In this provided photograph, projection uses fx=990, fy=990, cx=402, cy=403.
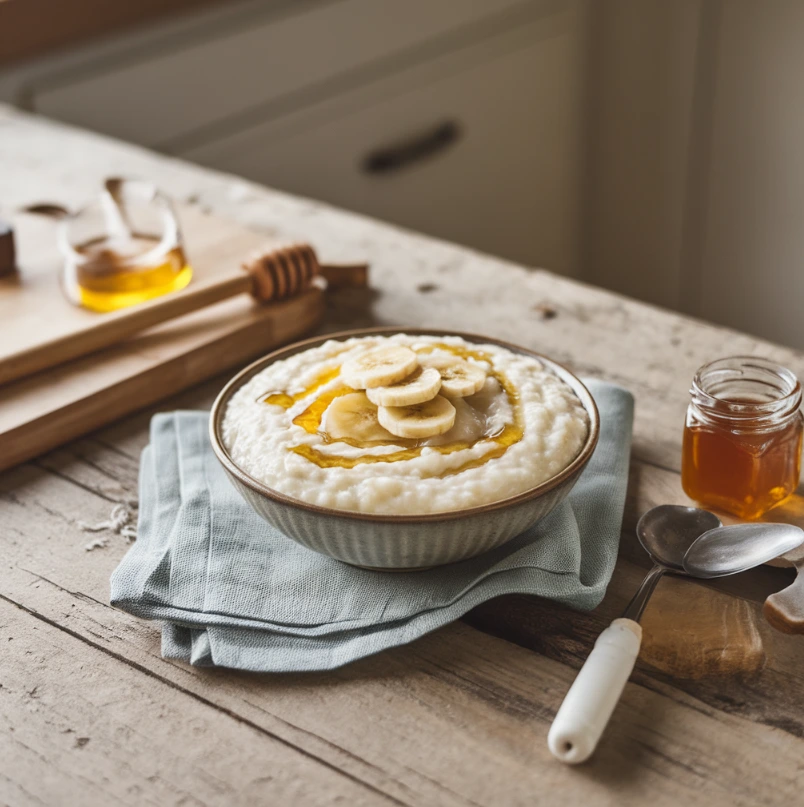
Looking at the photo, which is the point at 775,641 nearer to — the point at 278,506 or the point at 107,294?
the point at 278,506

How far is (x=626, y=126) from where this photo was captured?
3383 mm

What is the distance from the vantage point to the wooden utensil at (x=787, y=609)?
86 cm

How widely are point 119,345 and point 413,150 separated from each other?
1.92 m

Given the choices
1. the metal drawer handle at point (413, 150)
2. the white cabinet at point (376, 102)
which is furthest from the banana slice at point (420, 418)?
the metal drawer handle at point (413, 150)

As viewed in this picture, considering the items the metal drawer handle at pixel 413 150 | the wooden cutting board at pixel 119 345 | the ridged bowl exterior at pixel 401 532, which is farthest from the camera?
the metal drawer handle at pixel 413 150

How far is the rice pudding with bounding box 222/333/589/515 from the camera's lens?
34.4 inches

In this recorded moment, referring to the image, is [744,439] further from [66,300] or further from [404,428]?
Result: [66,300]

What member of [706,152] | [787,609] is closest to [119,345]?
[787,609]

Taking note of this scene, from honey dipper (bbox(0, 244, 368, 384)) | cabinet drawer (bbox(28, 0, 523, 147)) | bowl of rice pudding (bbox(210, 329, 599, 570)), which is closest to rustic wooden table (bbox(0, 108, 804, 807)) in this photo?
bowl of rice pudding (bbox(210, 329, 599, 570))

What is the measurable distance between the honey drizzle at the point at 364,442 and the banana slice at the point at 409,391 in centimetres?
4

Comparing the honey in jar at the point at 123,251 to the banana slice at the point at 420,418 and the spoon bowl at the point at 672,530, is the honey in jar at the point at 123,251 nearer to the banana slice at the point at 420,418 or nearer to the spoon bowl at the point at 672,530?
the banana slice at the point at 420,418

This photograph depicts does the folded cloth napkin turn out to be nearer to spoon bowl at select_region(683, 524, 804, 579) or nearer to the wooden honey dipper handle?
spoon bowl at select_region(683, 524, 804, 579)

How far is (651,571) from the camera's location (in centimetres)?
94

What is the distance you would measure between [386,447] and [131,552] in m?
0.29
